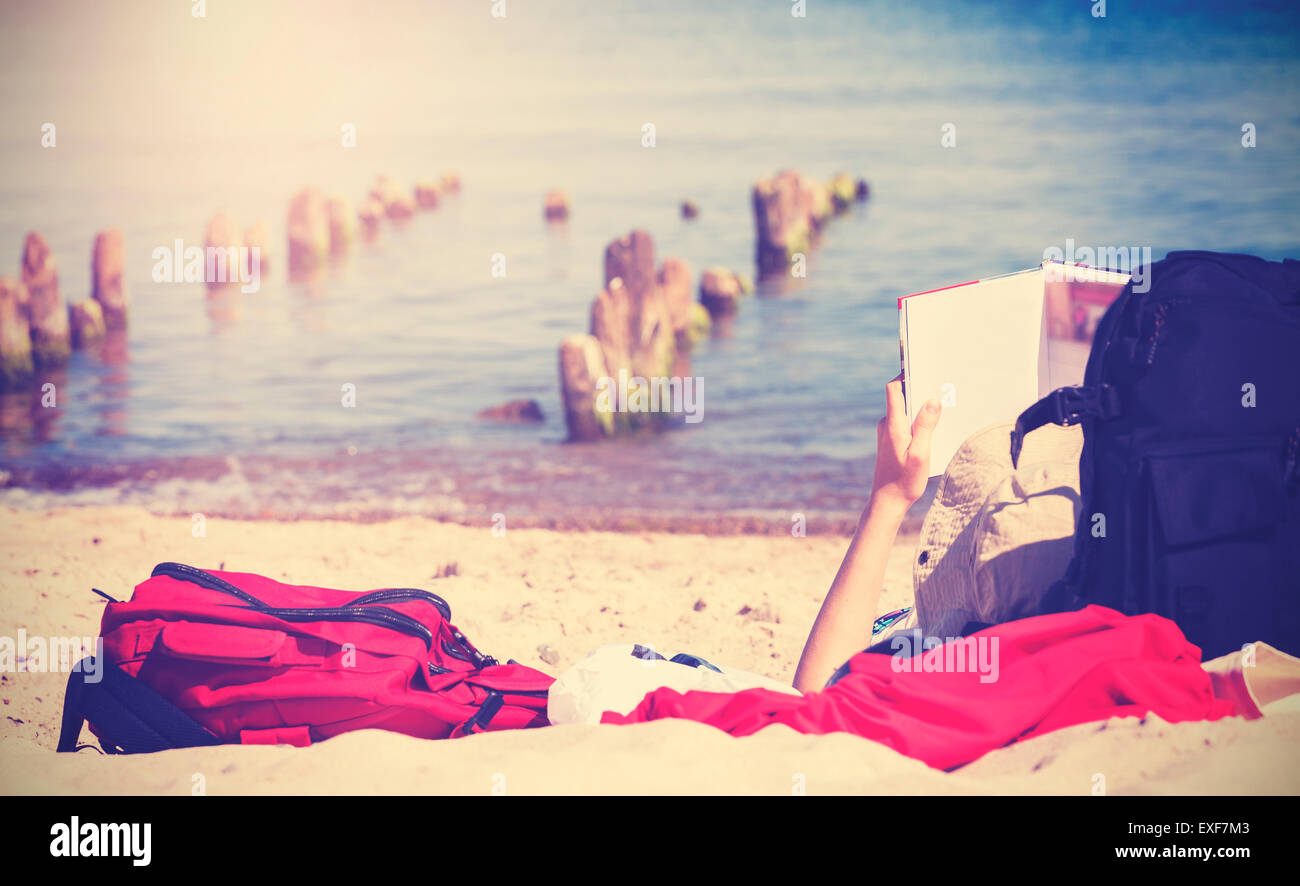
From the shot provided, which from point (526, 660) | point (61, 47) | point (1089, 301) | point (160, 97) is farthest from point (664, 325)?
point (61, 47)

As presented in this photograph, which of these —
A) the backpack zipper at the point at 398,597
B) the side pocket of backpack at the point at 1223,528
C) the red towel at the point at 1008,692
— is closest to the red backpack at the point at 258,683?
the backpack zipper at the point at 398,597

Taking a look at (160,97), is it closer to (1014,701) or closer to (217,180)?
(217,180)

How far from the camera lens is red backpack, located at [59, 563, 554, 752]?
2.50m

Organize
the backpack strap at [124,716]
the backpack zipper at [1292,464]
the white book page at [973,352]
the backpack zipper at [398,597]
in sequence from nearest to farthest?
the backpack zipper at [1292,464]
the backpack strap at [124,716]
the white book page at [973,352]
the backpack zipper at [398,597]

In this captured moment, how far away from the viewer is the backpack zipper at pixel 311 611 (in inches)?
105

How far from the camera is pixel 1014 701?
204cm

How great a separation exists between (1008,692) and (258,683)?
1.86m

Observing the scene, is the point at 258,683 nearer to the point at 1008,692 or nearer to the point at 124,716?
the point at 124,716

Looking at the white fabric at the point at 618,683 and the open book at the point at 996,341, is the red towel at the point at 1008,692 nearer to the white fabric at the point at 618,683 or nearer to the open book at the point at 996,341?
the white fabric at the point at 618,683

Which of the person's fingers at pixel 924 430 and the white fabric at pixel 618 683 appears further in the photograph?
the person's fingers at pixel 924 430

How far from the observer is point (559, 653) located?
12.5ft

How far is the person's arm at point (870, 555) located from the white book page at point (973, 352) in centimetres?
11

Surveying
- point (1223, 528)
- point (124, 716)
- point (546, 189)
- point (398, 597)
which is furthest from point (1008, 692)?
point (546, 189)

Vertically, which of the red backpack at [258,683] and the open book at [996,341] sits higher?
the open book at [996,341]
